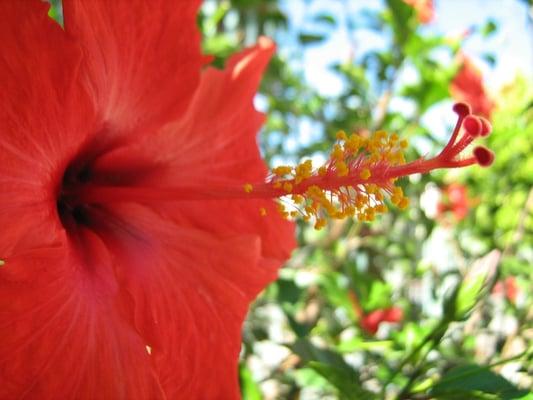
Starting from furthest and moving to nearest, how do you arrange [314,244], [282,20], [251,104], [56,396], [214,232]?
[282,20], [314,244], [251,104], [214,232], [56,396]

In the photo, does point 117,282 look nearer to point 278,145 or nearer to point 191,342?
point 191,342

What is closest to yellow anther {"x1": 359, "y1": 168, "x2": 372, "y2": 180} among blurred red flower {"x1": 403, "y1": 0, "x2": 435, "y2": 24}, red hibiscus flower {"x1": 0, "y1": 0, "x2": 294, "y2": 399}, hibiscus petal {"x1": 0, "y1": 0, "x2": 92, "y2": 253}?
red hibiscus flower {"x1": 0, "y1": 0, "x2": 294, "y2": 399}

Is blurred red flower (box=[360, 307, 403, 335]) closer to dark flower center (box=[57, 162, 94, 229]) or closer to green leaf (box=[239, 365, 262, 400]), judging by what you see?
green leaf (box=[239, 365, 262, 400])

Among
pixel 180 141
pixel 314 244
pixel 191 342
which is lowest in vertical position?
pixel 191 342

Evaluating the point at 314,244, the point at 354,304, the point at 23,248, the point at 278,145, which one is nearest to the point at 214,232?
the point at 23,248

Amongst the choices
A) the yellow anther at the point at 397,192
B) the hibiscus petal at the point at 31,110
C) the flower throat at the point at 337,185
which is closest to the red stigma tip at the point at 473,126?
the flower throat at the point at 337,185

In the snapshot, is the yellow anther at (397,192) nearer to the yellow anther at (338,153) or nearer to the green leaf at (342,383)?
the yellow anther at (338,153)

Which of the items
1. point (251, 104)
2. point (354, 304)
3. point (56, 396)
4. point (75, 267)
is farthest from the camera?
point (354, 304)
